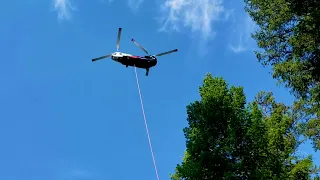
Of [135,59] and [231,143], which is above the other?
[135,59]

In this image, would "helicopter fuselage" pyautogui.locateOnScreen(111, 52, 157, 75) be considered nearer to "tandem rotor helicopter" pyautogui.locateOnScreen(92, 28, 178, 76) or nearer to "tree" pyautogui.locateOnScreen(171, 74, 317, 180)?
"tandem rotor helicopter" pyautogui.locateOnScreen(92, 28, 178, 76)

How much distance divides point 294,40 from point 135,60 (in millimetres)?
6264

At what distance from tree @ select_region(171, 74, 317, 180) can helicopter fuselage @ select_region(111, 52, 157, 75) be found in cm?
238

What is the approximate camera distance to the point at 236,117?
15781 millimetres

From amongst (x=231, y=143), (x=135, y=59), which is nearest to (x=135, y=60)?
(x=135, y=59)

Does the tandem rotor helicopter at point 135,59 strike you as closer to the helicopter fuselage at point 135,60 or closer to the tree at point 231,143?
the helicopter fuselage at point 135,60

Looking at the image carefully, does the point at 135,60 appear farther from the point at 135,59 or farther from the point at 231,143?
the point at 231,143

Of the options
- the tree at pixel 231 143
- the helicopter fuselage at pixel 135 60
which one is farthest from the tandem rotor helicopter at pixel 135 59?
the tree at pixel 231 143

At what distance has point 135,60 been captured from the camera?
54.2 feet

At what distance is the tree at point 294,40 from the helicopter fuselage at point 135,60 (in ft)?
15.9

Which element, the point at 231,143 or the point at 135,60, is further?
the point at 135,60

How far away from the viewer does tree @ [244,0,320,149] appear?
15180 millimetres

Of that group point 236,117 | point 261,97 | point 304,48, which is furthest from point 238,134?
point 261,97

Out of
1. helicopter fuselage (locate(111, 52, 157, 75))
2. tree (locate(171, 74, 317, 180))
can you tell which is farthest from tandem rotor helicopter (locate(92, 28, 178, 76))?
tree (locate(171, 74, 317, 180))
